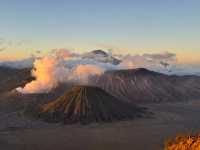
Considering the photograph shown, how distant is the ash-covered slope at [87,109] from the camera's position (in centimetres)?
11125

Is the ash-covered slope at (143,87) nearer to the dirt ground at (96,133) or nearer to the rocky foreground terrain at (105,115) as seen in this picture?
the rocky foreground terrain at (105,115)

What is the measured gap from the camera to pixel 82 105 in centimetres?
11688

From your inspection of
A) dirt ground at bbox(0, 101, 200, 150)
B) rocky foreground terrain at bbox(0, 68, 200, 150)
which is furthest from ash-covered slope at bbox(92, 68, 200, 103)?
dirt ground at bbox(0, 101, 200, 150)

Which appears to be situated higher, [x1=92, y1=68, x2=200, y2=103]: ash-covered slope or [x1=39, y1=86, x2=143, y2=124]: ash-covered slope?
[x1=92, y1=68, x2=200, y2=103]: ash-covered slope

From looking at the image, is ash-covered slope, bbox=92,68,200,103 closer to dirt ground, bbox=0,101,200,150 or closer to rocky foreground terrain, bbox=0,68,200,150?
rocky foreground terrain, bbox=0,68,200,150

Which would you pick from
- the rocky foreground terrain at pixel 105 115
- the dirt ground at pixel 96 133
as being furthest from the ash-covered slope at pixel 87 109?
the dirt ground at pixel 96 133

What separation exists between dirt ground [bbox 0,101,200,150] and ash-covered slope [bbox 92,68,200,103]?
129 feet

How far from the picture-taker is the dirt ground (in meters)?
76.5

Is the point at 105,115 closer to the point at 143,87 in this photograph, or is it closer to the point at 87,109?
the point at 87,109

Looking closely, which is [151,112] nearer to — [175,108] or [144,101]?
[175,108]

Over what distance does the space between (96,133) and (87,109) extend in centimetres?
2368

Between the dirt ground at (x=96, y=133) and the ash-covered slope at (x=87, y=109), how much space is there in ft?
19.1

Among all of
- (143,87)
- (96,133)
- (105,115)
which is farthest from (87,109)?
(143,87)

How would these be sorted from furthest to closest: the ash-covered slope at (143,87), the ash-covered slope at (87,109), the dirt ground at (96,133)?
the ash-covered slope at (143,87) → the ash-covered slope at (87,109) → the dirt ground at (96,133)
